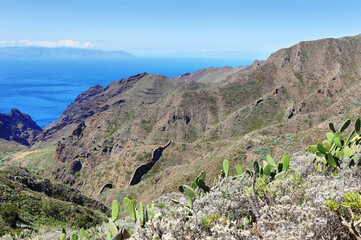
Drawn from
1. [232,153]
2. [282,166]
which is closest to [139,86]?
[232,153]

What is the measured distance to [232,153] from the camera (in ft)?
86.0

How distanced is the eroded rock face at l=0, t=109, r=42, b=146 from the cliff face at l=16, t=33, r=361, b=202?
238ft

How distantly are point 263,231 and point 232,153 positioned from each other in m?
23.7

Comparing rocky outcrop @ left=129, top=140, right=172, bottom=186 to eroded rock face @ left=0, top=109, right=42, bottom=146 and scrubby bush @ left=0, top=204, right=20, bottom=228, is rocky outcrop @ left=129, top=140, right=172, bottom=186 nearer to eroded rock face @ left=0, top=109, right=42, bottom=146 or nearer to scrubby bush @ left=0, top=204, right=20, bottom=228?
scrubby bush @ left=0, top=204, right=20, bottom=228

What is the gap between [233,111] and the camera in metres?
76.8

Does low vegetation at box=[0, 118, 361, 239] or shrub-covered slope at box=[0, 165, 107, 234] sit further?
shrub-covered slope at box=[0, 165, 107, 234]

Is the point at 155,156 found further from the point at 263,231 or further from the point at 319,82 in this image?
the point at 319,82

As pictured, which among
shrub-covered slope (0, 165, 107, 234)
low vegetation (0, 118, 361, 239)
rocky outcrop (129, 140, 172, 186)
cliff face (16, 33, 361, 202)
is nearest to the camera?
low vegetation (0, 118, 361, 239)

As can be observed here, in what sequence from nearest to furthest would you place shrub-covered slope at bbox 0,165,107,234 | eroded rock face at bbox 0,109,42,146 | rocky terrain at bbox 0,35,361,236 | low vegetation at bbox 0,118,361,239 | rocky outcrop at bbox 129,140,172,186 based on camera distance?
low vegetation at bbox 0,118,361,239 < shrub-covered slope at bbox 0,165,107,234 < rocky outcrop at bbox 129,140,172,186 < rocky terrain at bbox 0,35,361,236 < eroded rock face at bbox 0,109,42,146

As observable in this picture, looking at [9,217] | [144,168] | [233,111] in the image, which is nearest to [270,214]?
[9,217]

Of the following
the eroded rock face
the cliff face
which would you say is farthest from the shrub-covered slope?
the eroded rock face

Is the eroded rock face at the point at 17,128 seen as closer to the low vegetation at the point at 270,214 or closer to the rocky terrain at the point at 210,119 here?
the rocky terrain at the point at 210,119

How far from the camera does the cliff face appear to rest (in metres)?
52.3

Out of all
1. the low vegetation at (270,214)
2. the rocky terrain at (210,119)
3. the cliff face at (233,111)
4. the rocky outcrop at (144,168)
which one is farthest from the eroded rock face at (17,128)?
the low vegetation at (270,214)
